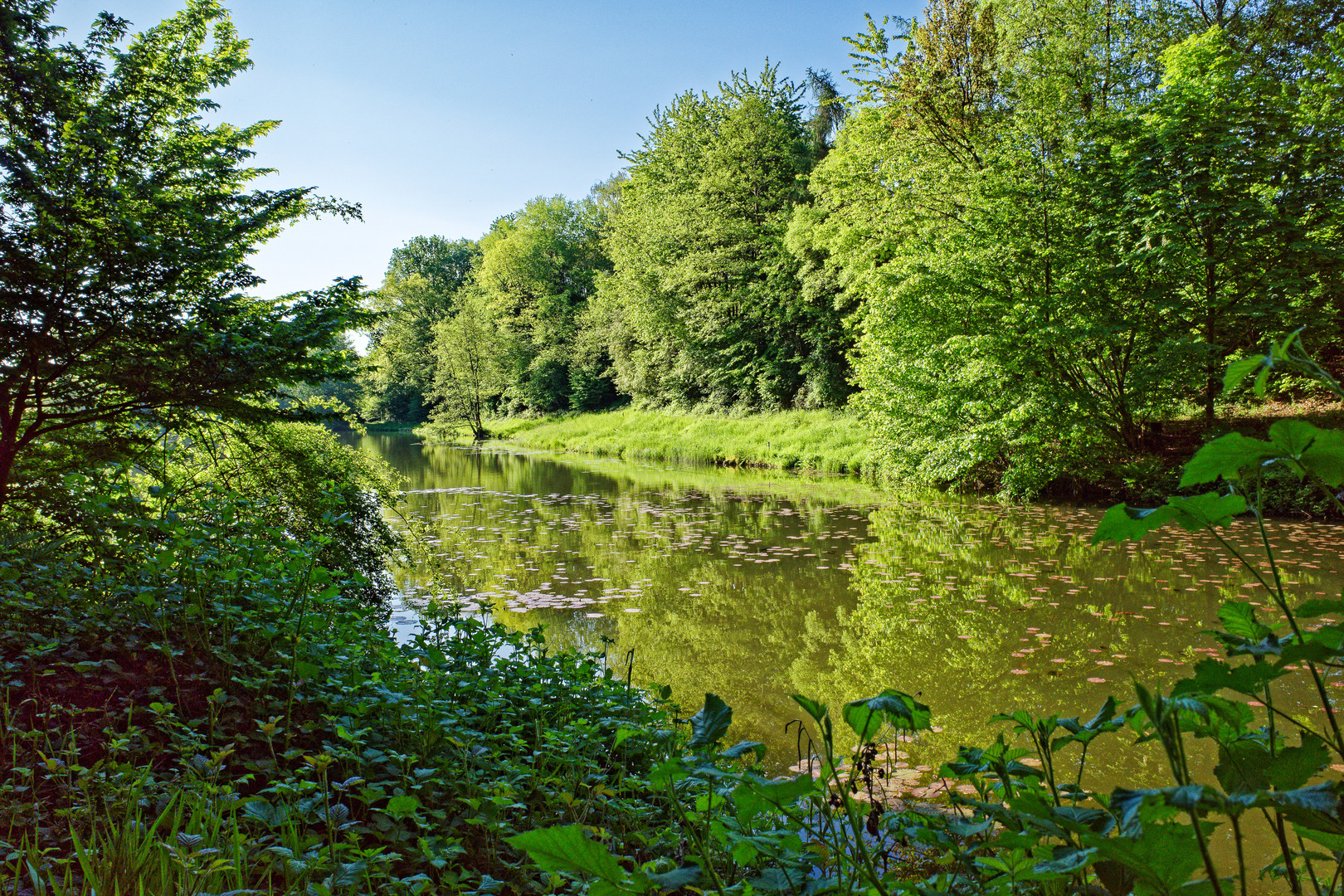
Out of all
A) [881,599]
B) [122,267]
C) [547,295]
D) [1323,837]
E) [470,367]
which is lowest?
[881,599]

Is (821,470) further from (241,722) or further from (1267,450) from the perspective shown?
(1267,450)

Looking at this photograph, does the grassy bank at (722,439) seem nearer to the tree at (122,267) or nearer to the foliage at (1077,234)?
the foliage at (1077,234)

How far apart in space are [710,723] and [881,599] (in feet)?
21.6

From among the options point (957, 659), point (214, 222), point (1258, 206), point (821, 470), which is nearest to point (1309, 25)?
point (1258, 206)

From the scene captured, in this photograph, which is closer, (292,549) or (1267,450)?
(1267,450)

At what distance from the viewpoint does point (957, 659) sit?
18.0 ft

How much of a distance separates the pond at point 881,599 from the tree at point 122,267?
3031mm

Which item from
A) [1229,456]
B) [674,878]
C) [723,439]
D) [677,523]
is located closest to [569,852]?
[674,878]

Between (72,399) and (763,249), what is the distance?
81.1ft

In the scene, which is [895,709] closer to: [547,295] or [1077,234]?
[1077,234]

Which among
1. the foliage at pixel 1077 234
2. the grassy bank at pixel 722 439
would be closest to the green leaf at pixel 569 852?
the foliage at pixel 1077 234

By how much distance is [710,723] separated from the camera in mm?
1145

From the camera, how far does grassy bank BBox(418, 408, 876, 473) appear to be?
20.2 m

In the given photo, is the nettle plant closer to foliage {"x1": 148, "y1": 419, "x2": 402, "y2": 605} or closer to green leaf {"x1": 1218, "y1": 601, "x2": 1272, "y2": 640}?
green leaf {"x1": 1218, "y1": 601, "x2": 1272, "y2": 640}
